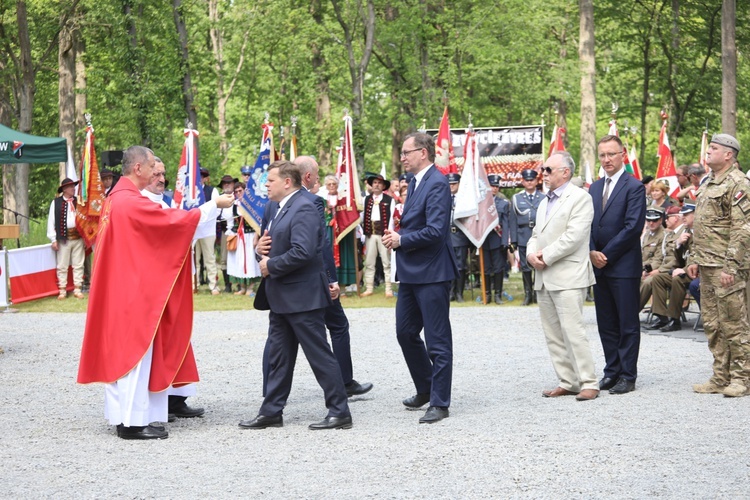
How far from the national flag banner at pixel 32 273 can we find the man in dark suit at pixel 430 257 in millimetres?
10886

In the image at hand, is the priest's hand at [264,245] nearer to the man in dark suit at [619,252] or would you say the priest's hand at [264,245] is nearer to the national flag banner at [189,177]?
the man in dark suit at [619,252]

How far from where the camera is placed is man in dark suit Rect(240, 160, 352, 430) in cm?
750

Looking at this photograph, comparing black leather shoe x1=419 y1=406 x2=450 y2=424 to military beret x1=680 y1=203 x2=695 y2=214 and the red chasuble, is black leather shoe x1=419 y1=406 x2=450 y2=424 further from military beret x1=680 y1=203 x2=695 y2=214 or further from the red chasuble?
military beret x1=680 y1=203 x2=695 y2=214

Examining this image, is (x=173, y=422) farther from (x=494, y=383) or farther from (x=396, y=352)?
(x=396, y=352)

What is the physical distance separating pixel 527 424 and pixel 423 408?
107 cm

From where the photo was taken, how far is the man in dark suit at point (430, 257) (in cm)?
774

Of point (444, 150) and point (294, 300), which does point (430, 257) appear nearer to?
point (294, 300)

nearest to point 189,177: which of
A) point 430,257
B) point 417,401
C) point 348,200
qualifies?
→ point 348,200

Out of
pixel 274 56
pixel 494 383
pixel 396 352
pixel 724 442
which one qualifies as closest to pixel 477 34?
pixel 274 56

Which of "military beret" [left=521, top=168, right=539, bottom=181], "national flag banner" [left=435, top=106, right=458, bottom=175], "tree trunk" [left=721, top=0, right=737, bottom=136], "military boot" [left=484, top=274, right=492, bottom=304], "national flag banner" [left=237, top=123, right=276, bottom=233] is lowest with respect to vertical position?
"military boot" [left=484, top=274, right=492, bottom=304]

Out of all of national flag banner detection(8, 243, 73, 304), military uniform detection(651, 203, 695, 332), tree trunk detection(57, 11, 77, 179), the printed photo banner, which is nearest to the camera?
military uniform detection(651, 203, 695, 332)

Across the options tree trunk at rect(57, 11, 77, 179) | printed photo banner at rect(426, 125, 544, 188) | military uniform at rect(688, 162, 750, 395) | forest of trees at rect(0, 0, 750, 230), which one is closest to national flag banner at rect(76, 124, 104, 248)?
forest of trees at rect(0, 0, 750, 230)

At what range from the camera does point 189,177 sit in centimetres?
1816

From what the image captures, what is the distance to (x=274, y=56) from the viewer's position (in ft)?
132
